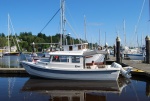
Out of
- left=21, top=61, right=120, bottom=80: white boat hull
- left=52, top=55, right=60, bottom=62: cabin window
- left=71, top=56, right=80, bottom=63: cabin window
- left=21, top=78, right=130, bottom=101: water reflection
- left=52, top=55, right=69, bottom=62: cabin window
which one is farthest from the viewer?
left=52, top=55, right=60, bottom=62: cabin window

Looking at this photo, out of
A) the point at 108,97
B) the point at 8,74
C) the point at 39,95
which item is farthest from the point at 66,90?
the point at 8,74

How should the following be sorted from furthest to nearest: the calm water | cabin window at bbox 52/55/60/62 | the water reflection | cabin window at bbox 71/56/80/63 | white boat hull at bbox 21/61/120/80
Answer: cabin window at bbox 52/55/60/62 → cabin window at bbox 71/56/80/63 → white boat hull at bbox 21/61/120/80 → the water reflection → the calm water

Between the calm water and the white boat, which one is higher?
the white boat

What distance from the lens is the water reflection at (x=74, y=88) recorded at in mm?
17484

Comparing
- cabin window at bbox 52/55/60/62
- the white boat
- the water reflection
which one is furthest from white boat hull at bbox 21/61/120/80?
cabin window at bbox 52/55/60/62

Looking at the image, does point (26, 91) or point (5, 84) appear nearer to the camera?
point (26, 91)

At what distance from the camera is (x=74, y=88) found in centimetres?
2036

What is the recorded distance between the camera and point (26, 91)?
19.5 m

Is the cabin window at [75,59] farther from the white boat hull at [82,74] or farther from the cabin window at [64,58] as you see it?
the white boat hull at [82,74]

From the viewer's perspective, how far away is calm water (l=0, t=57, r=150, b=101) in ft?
56.2

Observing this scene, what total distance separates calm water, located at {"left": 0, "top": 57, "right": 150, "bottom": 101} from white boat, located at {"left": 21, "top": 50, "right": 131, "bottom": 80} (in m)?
0.52

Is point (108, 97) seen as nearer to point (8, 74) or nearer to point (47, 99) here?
point (47, 99)

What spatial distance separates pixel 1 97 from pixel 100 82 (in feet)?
29.5

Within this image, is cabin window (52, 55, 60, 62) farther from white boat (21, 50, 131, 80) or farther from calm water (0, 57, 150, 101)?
calm water (0, 57, 150, 101)
